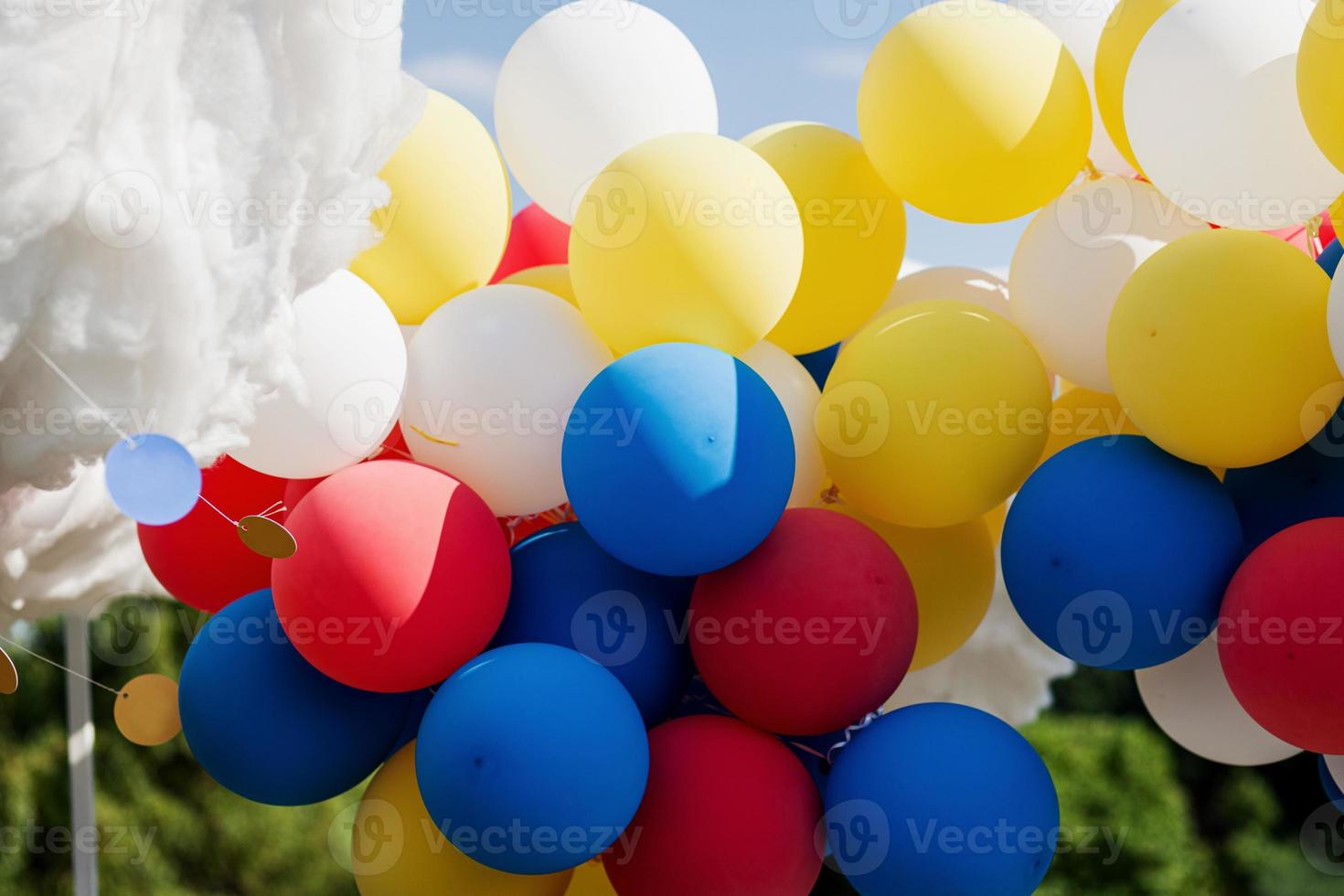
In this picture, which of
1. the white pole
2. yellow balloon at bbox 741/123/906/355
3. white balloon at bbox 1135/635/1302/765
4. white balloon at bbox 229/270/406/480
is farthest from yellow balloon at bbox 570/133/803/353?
the white pole

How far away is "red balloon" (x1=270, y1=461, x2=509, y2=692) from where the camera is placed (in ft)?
5.38

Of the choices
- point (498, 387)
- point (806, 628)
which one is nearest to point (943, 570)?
point (806, 628)

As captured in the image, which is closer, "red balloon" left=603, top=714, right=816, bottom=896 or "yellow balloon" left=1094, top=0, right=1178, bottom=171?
"red balloon" left=603, top=714, right=816, bottom=896

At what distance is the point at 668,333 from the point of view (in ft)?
5.84

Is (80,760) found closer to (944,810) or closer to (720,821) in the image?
(720,821)

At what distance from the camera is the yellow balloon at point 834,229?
2.00 m

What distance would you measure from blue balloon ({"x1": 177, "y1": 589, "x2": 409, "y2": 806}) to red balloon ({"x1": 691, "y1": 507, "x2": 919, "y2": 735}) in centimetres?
54

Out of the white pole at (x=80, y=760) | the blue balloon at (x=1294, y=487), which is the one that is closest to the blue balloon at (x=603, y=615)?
the blue balloon at (x=1294, y=487)

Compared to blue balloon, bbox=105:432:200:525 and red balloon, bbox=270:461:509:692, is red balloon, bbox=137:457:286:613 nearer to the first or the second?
red balloon, bbox=270:461:509:692

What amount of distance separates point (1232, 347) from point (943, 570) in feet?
2.05

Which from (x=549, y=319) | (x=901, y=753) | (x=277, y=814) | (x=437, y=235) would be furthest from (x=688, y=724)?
(x=277, y=814)

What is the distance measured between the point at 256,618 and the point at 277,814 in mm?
3764

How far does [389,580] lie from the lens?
1.63 m

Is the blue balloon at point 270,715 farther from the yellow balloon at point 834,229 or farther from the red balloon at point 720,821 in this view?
the yellow balloon at point 834,229
